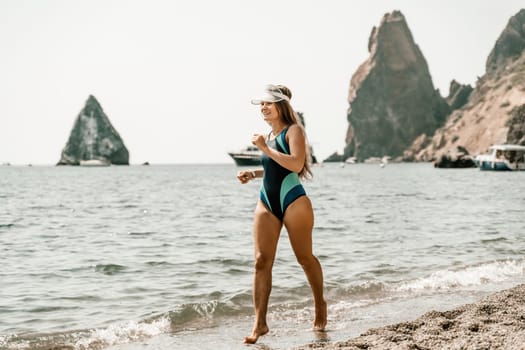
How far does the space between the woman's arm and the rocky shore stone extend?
5.19ft

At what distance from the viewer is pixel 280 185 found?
228 inches

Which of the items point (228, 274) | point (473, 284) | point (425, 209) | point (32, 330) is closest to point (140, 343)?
point (32, 330)

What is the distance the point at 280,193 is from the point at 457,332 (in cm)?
195

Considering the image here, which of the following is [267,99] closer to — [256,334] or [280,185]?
[280,185]

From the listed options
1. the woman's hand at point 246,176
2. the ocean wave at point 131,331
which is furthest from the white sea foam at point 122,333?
the woman's hand at point 246,176

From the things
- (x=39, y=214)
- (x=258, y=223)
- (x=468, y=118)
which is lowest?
(x=39, y=214)

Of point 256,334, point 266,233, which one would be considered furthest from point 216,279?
point 266,233

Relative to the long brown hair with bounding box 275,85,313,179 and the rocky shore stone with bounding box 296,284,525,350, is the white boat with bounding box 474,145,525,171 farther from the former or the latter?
the long brown hair with bounding box 275,85,313,179

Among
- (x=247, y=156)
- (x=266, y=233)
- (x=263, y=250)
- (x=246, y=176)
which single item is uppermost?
(x=247, y=156)

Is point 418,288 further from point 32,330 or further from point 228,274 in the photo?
point 32,330

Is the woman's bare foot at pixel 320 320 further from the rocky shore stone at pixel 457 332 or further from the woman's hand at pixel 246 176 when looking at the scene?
the woman's hand at pixel 246 176

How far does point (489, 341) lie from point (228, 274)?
6126 mm

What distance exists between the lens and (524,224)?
1827cm

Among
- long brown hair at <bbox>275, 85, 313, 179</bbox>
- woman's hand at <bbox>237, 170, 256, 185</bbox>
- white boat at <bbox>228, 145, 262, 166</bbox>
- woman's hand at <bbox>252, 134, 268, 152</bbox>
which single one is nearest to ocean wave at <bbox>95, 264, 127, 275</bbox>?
woman's hand at <bbox>237, 170, 256, 185</bbox>
